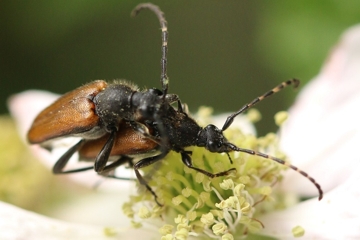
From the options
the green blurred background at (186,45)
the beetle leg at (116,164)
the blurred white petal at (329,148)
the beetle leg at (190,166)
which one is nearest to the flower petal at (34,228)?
the beetle leg at (116,164)

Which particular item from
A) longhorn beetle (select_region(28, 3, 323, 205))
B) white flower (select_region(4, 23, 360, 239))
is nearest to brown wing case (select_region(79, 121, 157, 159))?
longhorn beetle (select_region(28, 3, 323, 205))

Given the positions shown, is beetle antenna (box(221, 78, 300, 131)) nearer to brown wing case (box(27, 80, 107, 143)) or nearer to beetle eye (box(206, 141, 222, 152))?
beetle eye (box(206, 141, 222, 152))

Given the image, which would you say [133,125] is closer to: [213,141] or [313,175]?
[213,141]

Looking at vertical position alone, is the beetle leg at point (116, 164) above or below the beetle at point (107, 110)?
below

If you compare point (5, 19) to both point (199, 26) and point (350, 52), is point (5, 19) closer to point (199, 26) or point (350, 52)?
point (199, 26)

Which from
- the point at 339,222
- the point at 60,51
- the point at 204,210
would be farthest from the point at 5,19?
the point at 339,222

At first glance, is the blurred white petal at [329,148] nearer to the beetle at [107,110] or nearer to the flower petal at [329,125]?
the flower petal at [329,125]
